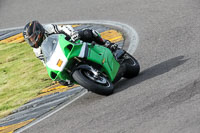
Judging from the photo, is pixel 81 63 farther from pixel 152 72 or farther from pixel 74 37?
pixel 152 72

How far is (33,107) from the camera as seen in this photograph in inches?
345

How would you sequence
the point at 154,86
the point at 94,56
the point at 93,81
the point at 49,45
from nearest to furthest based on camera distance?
the point at 93,81 < the point at 154,86 < the point at 94,56 < the point at 49,45

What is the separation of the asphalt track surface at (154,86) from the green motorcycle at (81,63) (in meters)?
0.33

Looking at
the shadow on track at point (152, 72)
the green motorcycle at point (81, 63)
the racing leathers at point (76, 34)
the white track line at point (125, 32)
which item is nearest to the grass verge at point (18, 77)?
the white track line at point (125, 32)

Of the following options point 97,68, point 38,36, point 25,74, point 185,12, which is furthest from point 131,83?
point 185,12

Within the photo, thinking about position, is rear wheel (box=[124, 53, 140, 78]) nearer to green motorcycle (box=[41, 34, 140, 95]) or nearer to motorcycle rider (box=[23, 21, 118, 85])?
green motorcycle (box=[41, 34, 140, 95])

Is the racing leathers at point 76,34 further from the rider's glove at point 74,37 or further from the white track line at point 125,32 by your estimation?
the white track line at point 125,32

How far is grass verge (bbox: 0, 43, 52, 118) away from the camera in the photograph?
30.6 feet

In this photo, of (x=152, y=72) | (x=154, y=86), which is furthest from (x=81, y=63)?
(x=152, y=72)

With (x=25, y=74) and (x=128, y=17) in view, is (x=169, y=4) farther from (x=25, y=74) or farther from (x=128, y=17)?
(x=25, y=74)

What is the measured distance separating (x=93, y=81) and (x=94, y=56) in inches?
22.0

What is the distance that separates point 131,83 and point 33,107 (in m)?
1.91

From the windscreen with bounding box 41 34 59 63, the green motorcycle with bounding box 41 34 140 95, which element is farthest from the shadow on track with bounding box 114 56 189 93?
the windscreen with bounding box 41 34 59 63

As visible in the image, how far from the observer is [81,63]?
25.2 ft
